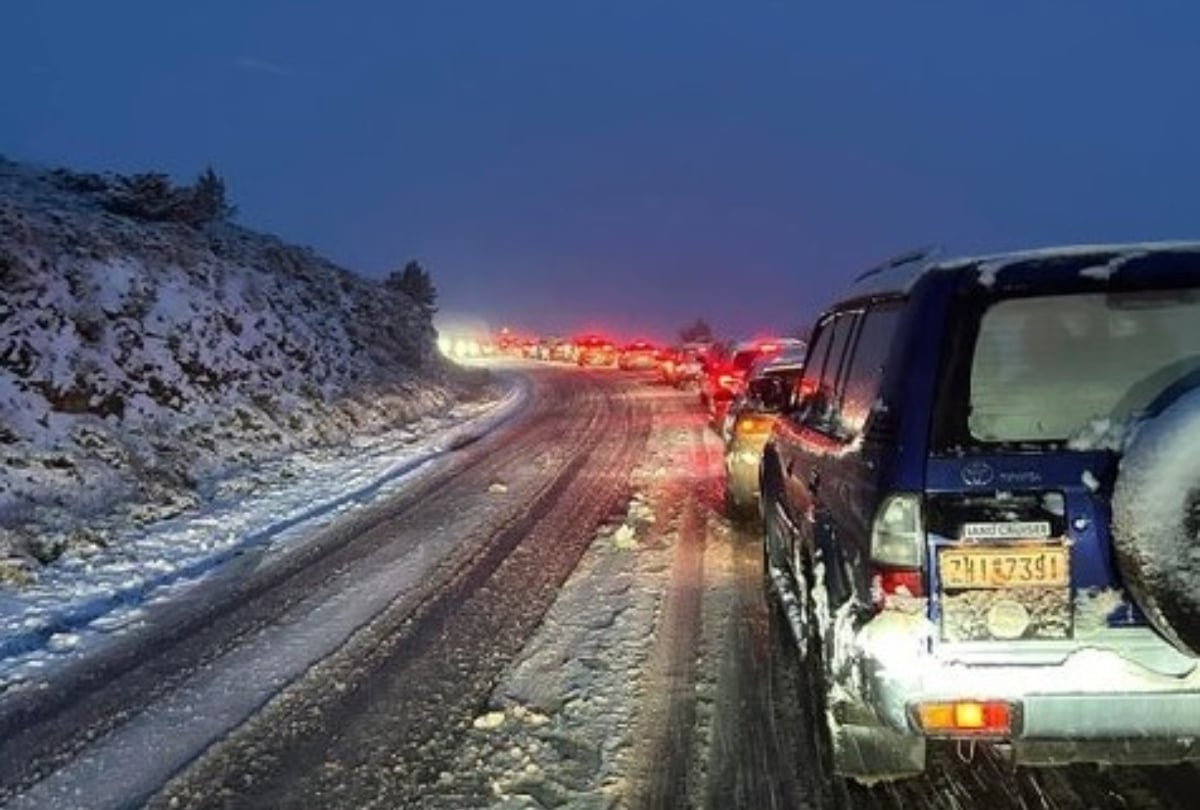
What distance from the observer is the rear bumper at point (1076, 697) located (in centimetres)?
351

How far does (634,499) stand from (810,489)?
7112 mm

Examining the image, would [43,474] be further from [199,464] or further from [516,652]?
[516,652]

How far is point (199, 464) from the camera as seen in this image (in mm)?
15094

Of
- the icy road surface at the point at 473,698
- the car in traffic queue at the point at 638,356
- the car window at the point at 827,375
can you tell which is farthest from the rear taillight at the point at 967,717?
the car in traffic queue at the point at 638,356

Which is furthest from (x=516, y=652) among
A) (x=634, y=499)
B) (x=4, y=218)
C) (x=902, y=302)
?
(x=4, y=218)

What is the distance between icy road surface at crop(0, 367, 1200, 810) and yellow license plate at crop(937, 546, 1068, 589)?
3.82 ft

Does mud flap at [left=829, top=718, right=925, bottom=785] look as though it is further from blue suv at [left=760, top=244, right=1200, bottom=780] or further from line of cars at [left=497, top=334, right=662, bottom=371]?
line of cars at [left=497, top=334, right=662, bottom=371]

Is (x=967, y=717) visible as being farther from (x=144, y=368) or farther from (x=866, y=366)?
(x=144, y=368)

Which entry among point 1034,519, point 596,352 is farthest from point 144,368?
point 596,352

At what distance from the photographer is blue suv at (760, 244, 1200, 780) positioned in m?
3.45

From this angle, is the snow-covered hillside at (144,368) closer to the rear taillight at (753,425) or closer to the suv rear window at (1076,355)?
the rear taillight at (753,425)

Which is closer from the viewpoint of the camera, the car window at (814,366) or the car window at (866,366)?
the car window at (866,366)

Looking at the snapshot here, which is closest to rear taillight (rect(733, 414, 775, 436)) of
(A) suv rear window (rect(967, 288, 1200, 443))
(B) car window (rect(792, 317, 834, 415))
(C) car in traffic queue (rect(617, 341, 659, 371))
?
(B) car window (rect(792, 317, 834, 415))

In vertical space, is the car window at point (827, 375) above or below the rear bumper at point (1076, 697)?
above
